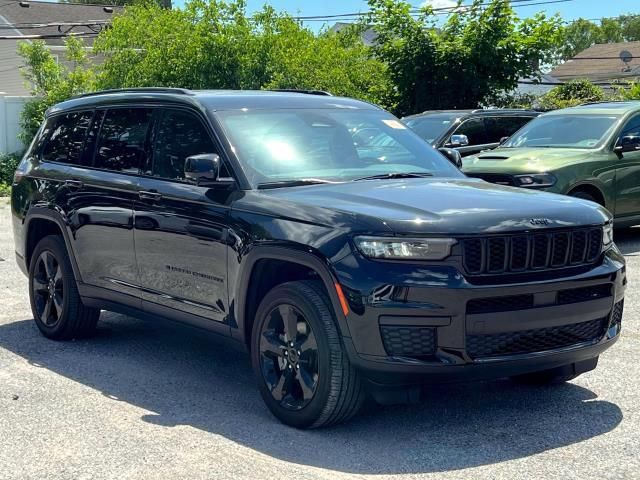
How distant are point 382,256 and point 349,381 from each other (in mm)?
694

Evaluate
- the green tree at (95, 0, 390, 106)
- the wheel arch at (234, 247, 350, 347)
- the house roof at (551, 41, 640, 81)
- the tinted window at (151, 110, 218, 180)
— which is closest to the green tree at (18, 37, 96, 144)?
the green tree at (95, 0, 390, 106)

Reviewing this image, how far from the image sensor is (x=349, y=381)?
195 inches

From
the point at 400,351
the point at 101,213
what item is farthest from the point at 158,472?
the point at 101,213

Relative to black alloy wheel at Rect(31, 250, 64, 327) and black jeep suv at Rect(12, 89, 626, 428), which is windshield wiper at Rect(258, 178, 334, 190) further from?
black alloy wheel at Rect(31, 250, 64, 327)

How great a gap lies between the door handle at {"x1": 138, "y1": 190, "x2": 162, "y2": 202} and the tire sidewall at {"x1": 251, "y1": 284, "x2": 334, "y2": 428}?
4.13 feet

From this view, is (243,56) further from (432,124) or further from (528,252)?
(528,252)

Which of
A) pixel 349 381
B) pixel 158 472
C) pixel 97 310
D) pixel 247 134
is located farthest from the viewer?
pixel 97 310

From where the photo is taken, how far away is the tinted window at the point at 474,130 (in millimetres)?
14055

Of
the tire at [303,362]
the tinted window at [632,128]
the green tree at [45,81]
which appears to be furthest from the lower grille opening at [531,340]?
the green tree at [45,81]

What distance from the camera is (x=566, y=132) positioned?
1240 cm

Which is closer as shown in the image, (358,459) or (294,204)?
(358,459)

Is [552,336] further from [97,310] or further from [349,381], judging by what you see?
[97,310]

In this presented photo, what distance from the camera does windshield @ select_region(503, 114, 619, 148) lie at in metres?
12.1

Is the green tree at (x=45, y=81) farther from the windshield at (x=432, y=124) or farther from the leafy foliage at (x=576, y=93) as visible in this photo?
the leafy foliage at (x=576, y=93)
